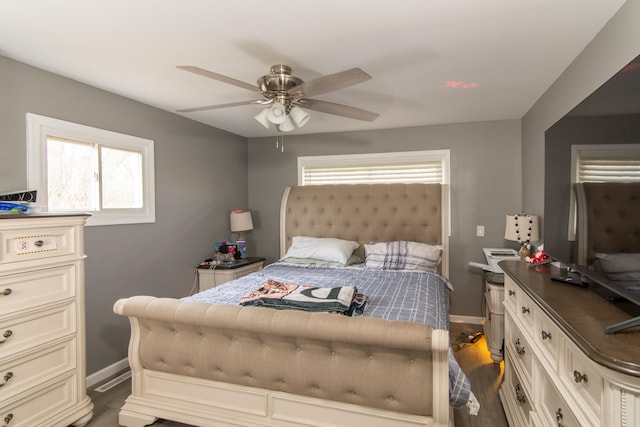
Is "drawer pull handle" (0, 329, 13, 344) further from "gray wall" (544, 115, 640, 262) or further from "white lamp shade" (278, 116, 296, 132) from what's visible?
"gray wall" (544, 115, 640, 262)

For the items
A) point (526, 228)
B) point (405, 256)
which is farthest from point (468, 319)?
point (526, 228)

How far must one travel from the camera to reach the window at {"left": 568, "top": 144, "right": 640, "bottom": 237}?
3.93 feet

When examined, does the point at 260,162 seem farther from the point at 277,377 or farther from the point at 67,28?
the point at 277,377

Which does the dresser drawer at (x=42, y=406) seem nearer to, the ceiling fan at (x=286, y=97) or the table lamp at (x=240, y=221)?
the ceiling fan at (x=286, y=97)

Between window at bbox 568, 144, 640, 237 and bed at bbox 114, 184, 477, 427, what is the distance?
89cm

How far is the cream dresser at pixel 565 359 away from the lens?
35.2 inches

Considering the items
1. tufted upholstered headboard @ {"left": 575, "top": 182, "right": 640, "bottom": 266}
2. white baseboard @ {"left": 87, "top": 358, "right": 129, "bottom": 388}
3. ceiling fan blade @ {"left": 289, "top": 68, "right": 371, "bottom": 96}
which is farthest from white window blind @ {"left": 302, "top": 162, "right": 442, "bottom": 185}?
white baseboard @ {"left": 87, "top": 358, "right": 129, "bottom": 388}

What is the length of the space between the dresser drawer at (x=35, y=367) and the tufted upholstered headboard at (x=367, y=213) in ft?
7.75

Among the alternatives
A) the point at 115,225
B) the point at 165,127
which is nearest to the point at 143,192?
the point at 115,225

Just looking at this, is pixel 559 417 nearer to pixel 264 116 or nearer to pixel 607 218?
pixel 607 218

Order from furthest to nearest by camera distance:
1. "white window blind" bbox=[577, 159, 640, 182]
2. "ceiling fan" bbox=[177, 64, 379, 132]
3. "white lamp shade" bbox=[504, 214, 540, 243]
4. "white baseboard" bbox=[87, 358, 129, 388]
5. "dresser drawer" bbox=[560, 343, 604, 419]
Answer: "white lamp shade" bbox=[504, 214, 540, 243] → "white baseboard" bbox=[87, 358, 129, 388] → "ceiling fan" bbox=[177, 64, 379, 132] → "white window blind" bbox=[577, 159, 640, 182] → "dresser drawer" bbox=[560, 343, 604, 419]

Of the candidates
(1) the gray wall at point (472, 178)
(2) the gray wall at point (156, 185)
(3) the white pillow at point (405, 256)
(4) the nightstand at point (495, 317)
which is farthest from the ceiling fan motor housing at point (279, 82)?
(4) the nightstand at point (495, 317)

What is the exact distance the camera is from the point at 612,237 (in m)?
1.33

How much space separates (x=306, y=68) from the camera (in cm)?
232
